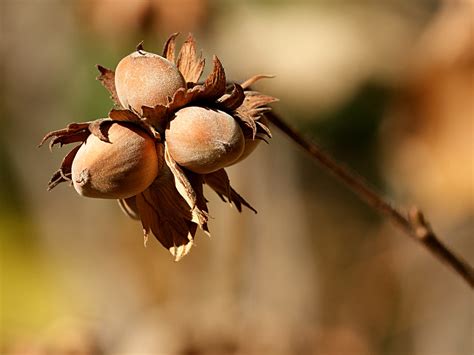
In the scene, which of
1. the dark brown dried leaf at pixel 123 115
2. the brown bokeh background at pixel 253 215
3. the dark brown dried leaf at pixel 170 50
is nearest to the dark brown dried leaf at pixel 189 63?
the dark brown dried leaf at pixel 170 50

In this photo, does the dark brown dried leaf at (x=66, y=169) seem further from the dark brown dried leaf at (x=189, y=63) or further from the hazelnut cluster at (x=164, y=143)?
the dark brown dried leaf at (x=189, y=63)

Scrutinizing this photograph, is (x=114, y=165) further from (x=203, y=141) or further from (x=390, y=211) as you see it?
(x=390, y=211)

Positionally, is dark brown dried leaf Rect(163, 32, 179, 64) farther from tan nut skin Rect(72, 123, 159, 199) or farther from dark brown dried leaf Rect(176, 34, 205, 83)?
tan nut skin Rect(72, 123, 159, 199)

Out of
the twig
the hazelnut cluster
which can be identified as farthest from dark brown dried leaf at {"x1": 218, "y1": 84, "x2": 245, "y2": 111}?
the twig

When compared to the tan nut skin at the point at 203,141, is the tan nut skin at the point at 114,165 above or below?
below

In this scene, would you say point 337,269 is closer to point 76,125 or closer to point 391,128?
point 391,128

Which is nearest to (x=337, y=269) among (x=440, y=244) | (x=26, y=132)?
(x=26, y=132)
